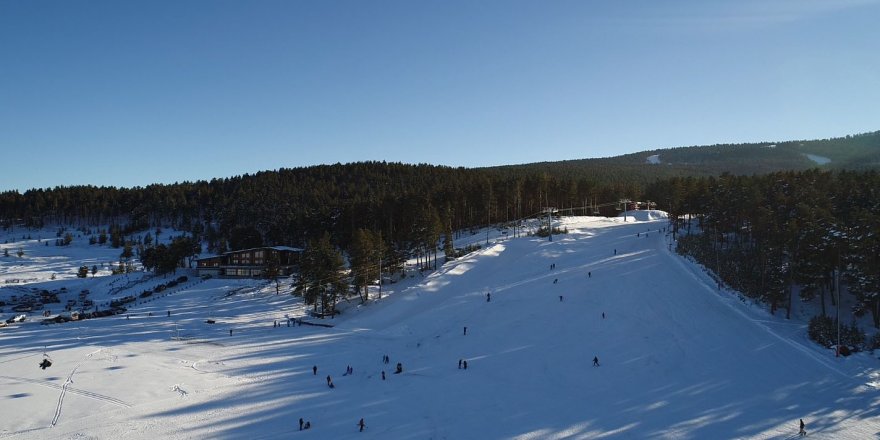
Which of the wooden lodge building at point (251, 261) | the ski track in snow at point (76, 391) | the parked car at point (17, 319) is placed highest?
the wooden lodge building at point (251, 261)

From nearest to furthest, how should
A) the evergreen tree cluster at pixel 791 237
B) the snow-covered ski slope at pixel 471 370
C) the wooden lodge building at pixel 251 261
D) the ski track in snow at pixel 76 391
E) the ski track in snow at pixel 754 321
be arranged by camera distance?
the snow-covered ski slope at pixel 471 370, the ski track in snow at pixel 76 391, the ski track in snow at pixel 754 321, the evergreen tree cluster at pixel 791 237, the wooden lodge building at pixel 251 261

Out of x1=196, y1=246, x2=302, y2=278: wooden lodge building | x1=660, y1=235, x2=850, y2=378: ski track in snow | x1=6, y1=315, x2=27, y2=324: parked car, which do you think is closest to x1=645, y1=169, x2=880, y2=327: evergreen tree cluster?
x1=660, y1=235, x2=850, y2=378: ski track in snow

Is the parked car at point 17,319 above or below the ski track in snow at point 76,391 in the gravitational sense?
below

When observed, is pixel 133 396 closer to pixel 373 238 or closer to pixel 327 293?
pixel 327 293

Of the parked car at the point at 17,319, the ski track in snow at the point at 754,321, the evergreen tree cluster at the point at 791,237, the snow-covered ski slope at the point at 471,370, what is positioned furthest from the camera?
the parked car at the point at 17,319

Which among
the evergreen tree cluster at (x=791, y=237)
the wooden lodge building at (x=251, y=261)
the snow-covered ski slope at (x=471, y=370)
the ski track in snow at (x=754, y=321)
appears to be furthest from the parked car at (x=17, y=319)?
the evergreen tree cluster at (x=791, y=237)

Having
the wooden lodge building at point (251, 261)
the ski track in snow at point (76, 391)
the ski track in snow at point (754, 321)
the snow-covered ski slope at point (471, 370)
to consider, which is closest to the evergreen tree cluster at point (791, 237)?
the ski track in snow at point (754, 321)

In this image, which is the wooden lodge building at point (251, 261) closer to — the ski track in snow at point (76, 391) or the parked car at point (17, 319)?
the parked car at point (17, 319)

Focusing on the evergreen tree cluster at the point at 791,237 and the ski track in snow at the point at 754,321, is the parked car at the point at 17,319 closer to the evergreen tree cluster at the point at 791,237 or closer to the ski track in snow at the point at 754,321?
the ski track in snow at the point at 754,321

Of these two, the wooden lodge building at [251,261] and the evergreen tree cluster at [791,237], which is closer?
the evergreen tree cluster at [791,237]
